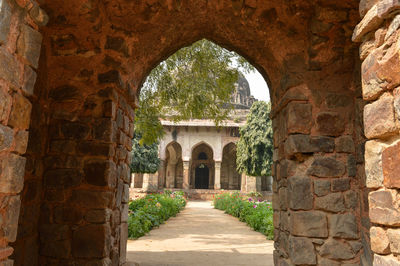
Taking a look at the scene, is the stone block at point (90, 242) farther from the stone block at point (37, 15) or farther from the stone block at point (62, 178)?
the stone block at point (37, 15)

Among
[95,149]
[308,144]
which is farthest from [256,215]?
[95,149]

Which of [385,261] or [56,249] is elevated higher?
[385,261]

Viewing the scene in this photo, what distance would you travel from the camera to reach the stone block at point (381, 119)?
1576 mm

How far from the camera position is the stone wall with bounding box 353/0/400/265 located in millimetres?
1533

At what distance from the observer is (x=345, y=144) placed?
3469mm

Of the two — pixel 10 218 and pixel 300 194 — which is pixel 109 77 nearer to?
Result: pixel 10 218

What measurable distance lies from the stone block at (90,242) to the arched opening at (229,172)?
23.1 metres

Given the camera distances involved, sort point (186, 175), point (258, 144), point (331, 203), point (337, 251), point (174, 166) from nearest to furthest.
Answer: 1. point (337, 251)
2. point (331, 203)
3. point (258, 144)
4. point (186, 175)
5. point (174, 166)

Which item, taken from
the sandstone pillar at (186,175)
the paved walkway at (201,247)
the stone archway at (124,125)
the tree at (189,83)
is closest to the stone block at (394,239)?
the stone archway at (124,125)

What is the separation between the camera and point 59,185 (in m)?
3.52

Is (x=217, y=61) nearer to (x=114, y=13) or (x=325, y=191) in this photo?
(x=114, y=13)

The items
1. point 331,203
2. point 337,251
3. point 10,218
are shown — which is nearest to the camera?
point 10,218

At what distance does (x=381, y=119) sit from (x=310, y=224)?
6.45ft

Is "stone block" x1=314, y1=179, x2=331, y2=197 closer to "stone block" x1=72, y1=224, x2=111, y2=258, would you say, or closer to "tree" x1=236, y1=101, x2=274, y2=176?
"stone block" x1=72, y1=224, x2=111, y2=258
